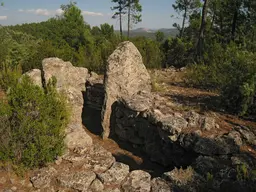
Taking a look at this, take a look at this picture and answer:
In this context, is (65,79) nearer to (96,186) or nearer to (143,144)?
(143,144)

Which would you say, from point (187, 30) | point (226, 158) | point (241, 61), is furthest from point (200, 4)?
point (226, 158)

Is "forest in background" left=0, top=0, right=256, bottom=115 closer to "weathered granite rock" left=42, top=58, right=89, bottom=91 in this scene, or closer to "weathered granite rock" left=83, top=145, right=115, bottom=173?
"weathered granite rock" left=42, top=58, right=89, bottom=91

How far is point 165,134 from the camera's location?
6.91 meters

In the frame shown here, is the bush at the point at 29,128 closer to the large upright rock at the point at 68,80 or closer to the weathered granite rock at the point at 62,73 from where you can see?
the large upright rock at the point at 68,80

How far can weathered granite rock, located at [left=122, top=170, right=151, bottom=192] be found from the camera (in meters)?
5.25

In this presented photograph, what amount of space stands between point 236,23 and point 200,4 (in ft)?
25.0

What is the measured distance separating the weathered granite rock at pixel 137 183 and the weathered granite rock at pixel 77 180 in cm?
75

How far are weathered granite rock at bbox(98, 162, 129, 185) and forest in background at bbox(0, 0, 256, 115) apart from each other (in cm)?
356

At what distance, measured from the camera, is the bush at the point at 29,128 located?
5.41 metres

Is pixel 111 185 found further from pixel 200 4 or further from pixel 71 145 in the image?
pixel 200 4

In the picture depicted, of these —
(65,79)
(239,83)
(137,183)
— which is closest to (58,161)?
(137,183)

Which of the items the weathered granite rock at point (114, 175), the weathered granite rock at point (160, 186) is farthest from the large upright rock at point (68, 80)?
the weathered granite rock at point (160, 186)

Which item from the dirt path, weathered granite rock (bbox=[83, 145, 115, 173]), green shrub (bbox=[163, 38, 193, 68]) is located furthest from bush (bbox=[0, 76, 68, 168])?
green shrub (bbox=[163, 38, 193, 68])

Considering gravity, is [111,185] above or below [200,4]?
below
